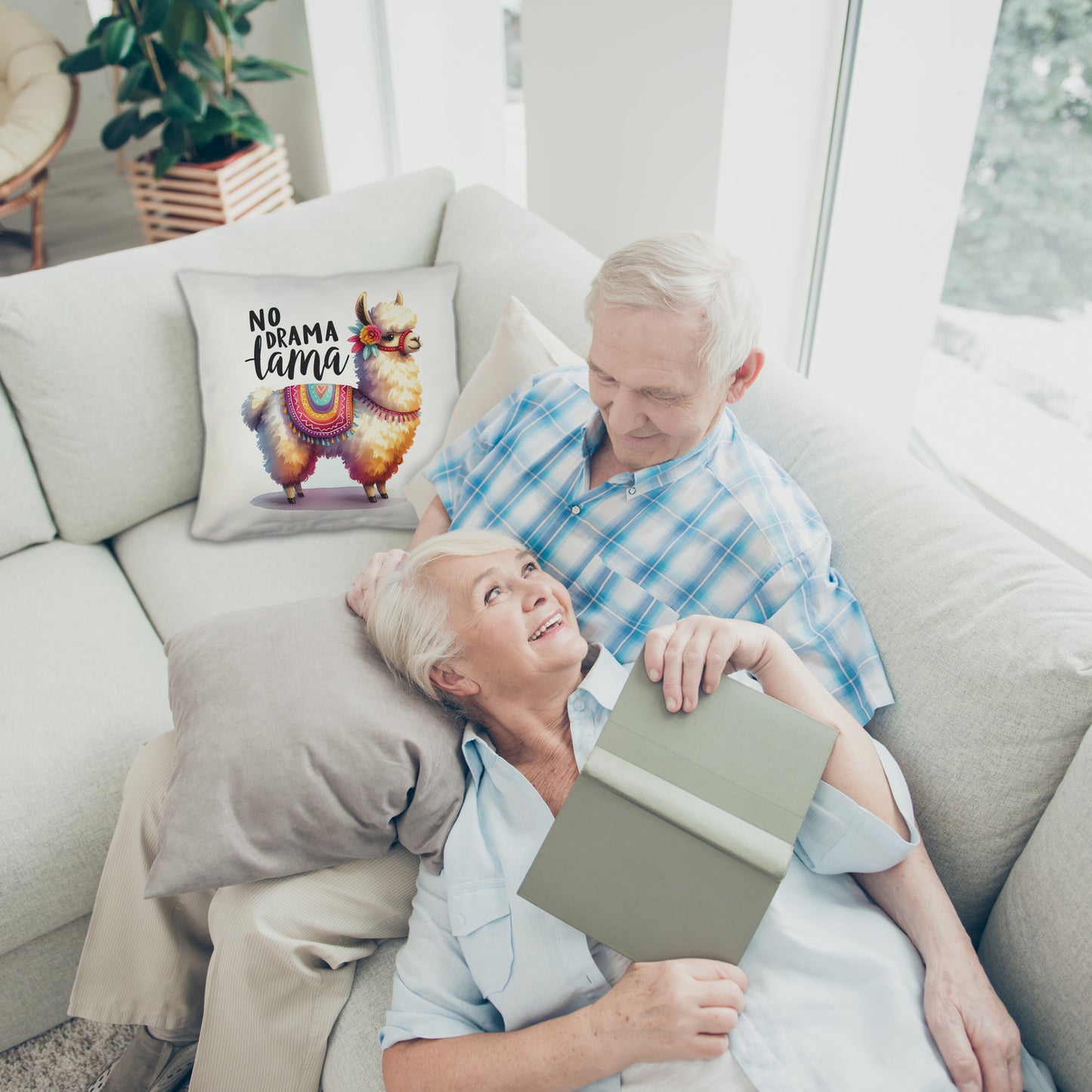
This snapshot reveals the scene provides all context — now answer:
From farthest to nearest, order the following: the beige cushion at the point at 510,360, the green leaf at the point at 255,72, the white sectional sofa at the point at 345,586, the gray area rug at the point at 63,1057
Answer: the green leaf at the point at 255,72
the beige cushion at the point at 510,360
the gray area rug at the point at 63,1057
the white sectional sofa at the point at 345,586

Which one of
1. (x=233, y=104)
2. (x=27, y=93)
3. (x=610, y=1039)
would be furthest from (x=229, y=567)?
(x=27, y=93)

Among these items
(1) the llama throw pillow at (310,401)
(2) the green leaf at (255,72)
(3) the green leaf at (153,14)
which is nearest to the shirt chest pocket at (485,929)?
(1) the llama throw pillow at (310,401)

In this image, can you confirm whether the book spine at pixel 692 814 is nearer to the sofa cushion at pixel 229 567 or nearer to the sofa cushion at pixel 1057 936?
the sofa cushion at pixel 1057 936

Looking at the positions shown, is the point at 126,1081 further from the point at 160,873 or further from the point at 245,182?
the point at 245,182

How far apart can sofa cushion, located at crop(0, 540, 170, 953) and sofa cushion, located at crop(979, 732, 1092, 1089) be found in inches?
47.3

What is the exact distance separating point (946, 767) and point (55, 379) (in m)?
A: 1.61

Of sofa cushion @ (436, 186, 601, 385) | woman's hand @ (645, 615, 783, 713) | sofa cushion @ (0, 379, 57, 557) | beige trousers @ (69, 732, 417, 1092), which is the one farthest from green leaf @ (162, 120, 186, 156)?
woman's hand @ (645, 615, 783, 713)

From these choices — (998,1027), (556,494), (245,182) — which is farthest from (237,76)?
(998,1027)

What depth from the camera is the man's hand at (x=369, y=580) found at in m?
1.23

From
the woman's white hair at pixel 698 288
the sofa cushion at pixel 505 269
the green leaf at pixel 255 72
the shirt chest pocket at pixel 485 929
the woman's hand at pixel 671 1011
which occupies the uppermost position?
the green leaf at pixel 255 72

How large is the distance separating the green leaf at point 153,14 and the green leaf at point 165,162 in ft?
1.10

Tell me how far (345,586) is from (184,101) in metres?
1.90

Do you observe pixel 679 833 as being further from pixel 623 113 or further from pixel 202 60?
pixel 202 60

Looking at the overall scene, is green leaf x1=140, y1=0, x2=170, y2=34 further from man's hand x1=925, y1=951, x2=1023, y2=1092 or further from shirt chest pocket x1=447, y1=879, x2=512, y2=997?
man's hand x1=925, y1=951, x2=1023, y2=1092
